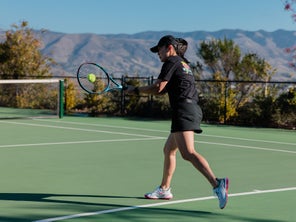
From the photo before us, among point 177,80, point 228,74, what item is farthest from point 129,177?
point 228,74

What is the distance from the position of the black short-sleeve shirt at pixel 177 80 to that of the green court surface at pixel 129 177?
127cm

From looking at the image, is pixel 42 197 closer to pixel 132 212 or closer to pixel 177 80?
pixel 132 212

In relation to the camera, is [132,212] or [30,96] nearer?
[132,212]

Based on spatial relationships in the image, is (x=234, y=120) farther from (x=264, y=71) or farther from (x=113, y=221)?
(x=113, y=221)

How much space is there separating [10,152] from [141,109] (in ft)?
36.8

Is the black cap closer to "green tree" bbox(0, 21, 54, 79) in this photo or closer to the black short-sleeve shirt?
the black short-sleeve shirt

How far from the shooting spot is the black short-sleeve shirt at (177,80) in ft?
23.9

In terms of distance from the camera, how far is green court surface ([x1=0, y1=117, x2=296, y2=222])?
23.4ft

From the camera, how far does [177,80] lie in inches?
289

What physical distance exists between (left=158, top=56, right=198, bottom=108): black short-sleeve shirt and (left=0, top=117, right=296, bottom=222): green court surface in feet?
→ 4.17

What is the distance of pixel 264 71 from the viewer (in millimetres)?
22688

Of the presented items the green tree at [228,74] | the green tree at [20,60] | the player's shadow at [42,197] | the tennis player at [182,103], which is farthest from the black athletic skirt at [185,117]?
the green tree at [20,60]

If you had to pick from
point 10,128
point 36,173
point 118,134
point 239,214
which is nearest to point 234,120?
point 118,134

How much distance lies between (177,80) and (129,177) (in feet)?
8.39
